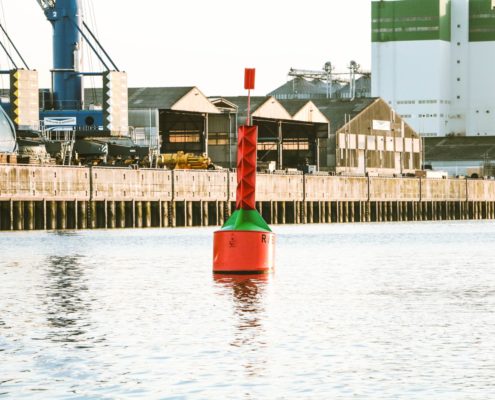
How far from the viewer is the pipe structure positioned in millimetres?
110438

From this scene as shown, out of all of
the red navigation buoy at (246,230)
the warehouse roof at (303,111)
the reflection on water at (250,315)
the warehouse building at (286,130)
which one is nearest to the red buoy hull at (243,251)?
the red navigation buoy at (246,230)

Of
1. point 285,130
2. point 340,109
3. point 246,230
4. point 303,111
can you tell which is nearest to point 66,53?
point 303,111

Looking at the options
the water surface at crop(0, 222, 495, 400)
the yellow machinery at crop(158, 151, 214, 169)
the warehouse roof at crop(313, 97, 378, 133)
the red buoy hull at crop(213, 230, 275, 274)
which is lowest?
the water surface at crop(0, 222, 495, 400)

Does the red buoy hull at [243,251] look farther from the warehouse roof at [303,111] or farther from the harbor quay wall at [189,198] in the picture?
the warehouse roof at [303,111]

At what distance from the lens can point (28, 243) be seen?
2788 inches

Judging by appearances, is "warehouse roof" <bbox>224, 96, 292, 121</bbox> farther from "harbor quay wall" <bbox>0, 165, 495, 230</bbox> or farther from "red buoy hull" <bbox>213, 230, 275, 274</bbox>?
"red buoy hull" <bbox>213, 230, 275, 274</bbox>

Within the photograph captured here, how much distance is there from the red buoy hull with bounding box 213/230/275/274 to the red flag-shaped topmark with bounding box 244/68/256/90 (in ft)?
13.9

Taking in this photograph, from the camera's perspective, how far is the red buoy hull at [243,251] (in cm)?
3931

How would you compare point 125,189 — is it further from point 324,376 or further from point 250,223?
point 324,376

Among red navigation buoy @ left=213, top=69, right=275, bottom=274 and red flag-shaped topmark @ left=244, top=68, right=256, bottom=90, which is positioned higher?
red flag-shaped topmark @ left=244, top=68, right=256, bottom=90

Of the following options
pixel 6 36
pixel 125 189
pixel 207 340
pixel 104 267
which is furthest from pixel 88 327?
pixel 6 36

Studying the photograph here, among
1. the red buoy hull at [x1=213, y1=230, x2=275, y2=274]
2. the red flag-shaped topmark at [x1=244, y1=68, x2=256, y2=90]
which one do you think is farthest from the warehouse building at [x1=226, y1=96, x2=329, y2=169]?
the red flag-shaped topmark at [x1=244, y1=68, x2=256, y2=90]

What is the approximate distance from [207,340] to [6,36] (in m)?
86.2

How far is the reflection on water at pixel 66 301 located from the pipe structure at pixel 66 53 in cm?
5813
